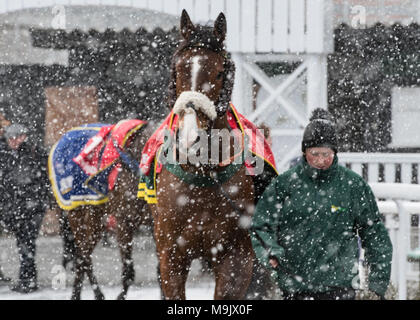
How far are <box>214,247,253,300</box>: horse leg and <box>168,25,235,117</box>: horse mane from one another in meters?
0.88

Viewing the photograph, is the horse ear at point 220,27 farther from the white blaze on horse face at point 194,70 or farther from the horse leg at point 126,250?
the horse leg at point 126,250

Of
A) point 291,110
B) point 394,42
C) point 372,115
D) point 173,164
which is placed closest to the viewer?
point 173,164

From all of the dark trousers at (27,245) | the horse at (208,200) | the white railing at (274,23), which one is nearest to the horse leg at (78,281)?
the dark trousers at (27,245)

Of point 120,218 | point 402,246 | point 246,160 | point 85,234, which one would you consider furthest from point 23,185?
point 402,246

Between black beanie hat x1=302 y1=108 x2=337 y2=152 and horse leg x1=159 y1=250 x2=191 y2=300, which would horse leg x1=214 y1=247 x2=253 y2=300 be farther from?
black beanie hat x1=302 y1=108 x2=337 y2=152

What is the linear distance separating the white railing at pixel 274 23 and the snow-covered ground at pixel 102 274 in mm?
2920

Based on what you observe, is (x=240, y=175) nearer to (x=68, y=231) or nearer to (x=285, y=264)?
(x=285, y=264)

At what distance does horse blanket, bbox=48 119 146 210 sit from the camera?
20.8ft

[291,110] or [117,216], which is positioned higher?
[291,110]

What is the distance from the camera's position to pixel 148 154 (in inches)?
185

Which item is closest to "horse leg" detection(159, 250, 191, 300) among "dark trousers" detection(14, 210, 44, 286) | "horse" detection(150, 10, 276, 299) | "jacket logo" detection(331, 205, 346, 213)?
"horse" detection(150, 10, 276, 299)

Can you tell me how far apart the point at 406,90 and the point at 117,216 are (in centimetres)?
689

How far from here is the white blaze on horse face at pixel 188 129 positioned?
12.2ft
